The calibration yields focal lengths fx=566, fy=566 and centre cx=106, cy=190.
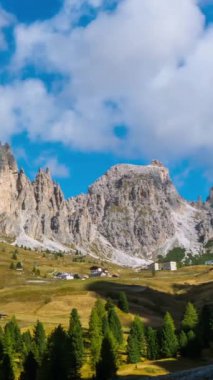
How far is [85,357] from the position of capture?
341 ft

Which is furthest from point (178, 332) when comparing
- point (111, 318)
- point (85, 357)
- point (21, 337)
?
point (21, 337)

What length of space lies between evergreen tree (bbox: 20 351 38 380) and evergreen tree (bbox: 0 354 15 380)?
215cm

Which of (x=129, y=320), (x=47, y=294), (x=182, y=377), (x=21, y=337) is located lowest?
(x=182, y=377)

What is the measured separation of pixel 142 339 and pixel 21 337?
76.5 ft

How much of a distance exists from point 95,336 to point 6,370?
20.1 metres

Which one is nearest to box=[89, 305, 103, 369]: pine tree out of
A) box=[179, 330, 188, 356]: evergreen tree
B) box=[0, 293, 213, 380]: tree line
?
box=[0, 293, 213, 380]: tree line

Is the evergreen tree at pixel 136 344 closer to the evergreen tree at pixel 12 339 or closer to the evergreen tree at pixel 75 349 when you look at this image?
the evergreen tree at pixel 75 349

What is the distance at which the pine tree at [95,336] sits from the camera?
9825cm

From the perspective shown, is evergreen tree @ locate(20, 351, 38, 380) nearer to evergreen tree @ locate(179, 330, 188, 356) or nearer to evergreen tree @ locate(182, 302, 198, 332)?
evergreen tree @ locate(179, 330, 188, 356)

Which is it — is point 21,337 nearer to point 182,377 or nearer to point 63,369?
point 63,369

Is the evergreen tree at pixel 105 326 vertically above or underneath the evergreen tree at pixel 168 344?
above

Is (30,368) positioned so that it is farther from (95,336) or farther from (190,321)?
(190,321)

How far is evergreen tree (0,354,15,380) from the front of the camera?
9038cm

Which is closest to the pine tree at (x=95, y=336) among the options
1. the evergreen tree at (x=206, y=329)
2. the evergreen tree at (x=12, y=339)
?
the evergreen tree at (x=12, y=339)
